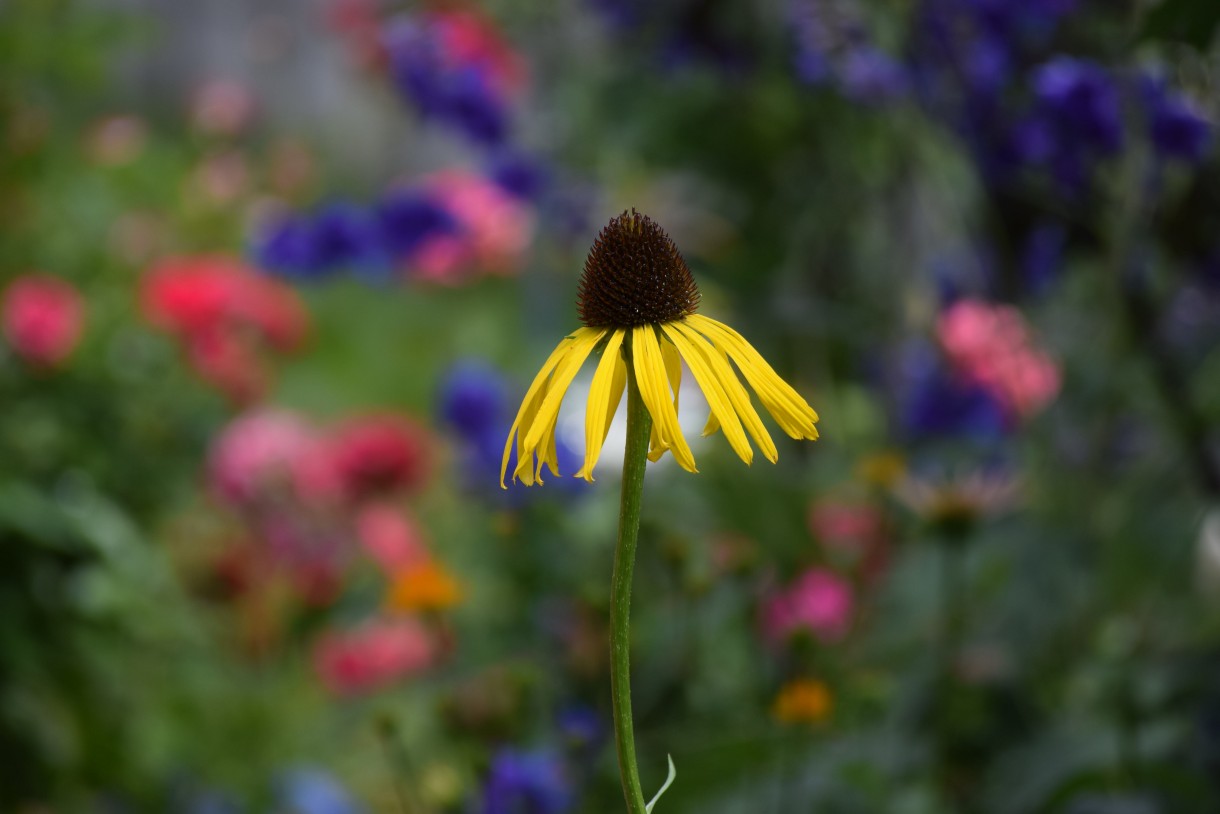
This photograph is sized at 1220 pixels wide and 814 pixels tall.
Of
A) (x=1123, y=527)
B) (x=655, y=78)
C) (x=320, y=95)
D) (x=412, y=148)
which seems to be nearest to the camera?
(x=1123, y=527)

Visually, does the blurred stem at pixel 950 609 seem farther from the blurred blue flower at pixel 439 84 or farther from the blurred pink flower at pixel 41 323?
the blurred pink flower at pixel 41 323

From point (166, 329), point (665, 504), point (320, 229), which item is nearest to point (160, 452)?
point (166, 329)

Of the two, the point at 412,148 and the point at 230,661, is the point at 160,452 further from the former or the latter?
the point at 412,148

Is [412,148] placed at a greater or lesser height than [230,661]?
greater

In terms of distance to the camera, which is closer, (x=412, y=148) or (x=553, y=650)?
(x=553, y=650)

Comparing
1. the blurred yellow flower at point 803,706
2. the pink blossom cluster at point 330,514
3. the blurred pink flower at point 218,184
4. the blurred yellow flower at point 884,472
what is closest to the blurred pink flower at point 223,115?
the blurred pink flower at point 218,184

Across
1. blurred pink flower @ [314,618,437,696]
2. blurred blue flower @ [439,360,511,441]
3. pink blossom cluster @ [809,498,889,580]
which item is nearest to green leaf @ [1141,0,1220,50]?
pink blossom cluster @ [809,498,889,580]

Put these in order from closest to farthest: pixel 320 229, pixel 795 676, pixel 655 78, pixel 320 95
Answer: pixel 795 676 → pixel 320 229 → pixel 655 78 → pixel 320 95

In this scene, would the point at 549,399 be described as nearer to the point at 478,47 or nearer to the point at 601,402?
the point at 601,402
